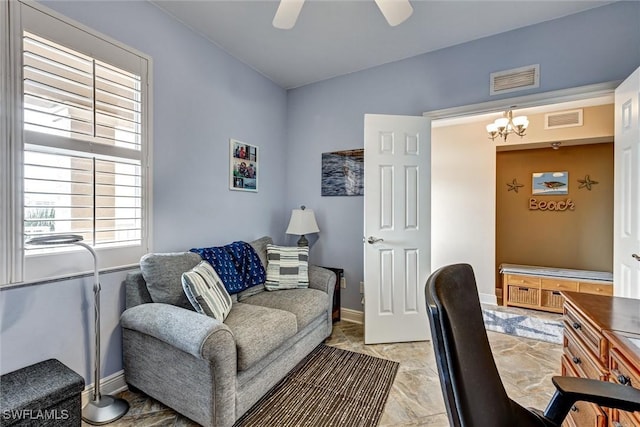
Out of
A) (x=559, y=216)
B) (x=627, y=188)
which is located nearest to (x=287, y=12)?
(x=627, y=188)

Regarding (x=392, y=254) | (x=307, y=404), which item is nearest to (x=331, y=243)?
(x=392, y=254)

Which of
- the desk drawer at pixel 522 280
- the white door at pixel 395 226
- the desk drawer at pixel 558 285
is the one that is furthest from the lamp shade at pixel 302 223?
the desk drawer at pixel 558 285

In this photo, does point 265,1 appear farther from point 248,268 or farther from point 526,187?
point 526,187

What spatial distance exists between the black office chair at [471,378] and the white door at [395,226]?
5.77 feet

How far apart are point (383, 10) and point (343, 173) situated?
1.78m

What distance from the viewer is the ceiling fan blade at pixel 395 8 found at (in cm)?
151

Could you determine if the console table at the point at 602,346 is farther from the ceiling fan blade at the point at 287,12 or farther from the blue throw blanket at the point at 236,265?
the blue throw blanket at the point at 236,265

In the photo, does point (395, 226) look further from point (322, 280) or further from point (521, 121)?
point (521, 121)

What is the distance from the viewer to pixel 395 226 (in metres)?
2.71

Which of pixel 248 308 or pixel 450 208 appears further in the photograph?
pixel 450 208

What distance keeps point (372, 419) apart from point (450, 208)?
3.14 m

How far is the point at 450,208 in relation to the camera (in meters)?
4.13

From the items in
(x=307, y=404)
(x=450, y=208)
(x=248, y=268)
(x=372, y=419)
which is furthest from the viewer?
(x=450, y=208)

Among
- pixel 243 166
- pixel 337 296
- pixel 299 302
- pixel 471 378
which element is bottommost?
pixel 337 296
